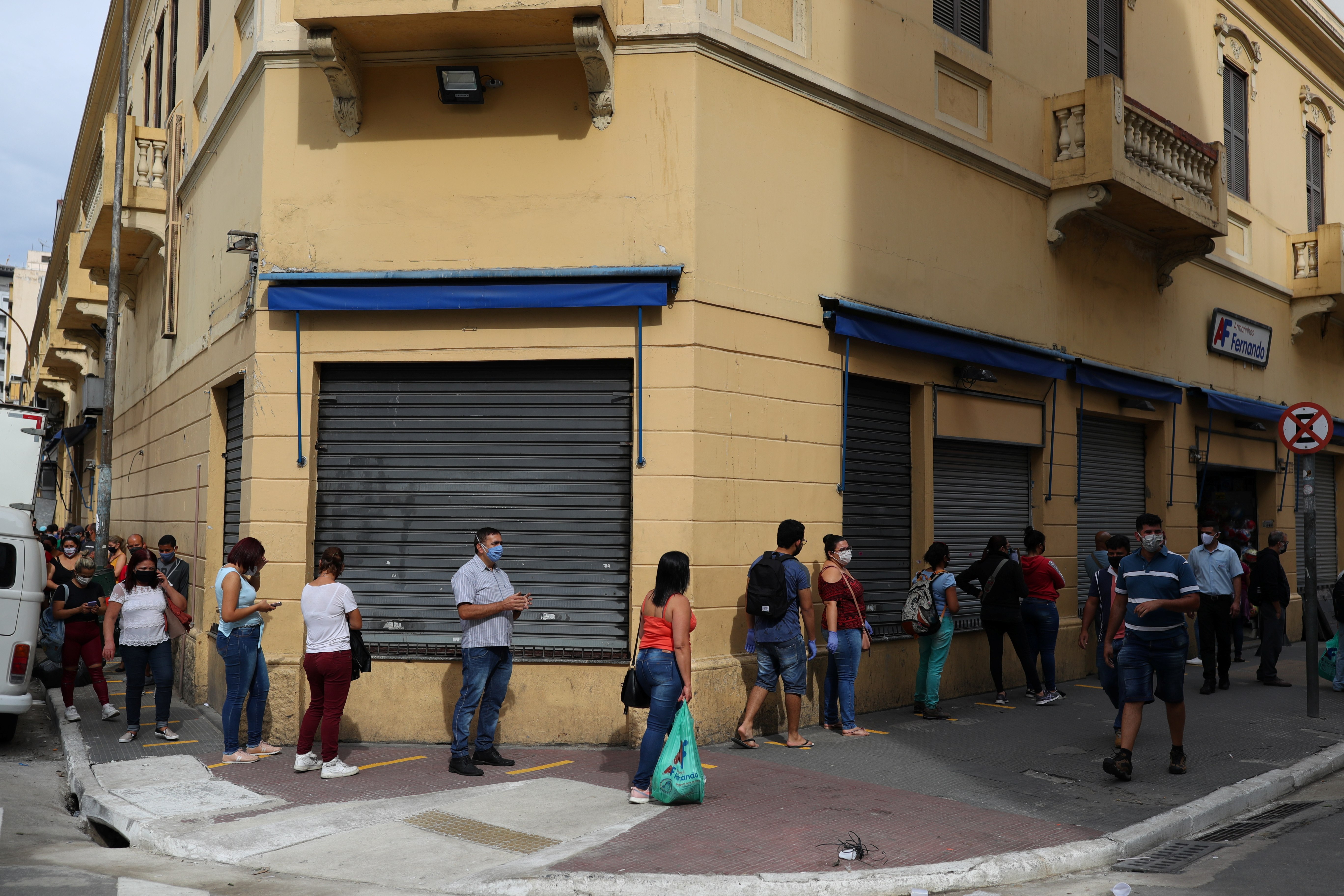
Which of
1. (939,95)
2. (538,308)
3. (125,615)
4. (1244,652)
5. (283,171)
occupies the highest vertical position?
(939,95)

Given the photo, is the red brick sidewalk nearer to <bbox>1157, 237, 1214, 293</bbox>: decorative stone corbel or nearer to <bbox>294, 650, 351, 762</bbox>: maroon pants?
<bbox>294, 650, 351, 762</bbox>: maroon pants

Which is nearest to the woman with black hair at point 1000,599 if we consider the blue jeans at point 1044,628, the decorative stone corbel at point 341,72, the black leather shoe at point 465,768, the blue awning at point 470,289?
the blue jeans at point 1044,628

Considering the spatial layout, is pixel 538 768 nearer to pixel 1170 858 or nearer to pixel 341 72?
pixel 1170 858

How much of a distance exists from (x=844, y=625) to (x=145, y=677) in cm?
643

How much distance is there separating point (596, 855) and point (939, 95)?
29.6 feet

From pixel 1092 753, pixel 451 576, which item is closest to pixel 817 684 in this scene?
pixel 1092 753

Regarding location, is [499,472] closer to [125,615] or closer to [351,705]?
[351,705]

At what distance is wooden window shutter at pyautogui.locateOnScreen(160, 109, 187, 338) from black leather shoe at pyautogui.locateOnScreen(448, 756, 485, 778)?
27.9ft

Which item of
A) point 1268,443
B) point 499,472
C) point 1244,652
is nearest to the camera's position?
point 499,472

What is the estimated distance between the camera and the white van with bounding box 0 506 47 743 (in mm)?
9086

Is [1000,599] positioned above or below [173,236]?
below

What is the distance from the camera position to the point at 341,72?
8.88 meters

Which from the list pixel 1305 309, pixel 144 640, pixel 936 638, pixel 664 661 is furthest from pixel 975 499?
pixel 1305 309

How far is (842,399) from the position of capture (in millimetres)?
10016
